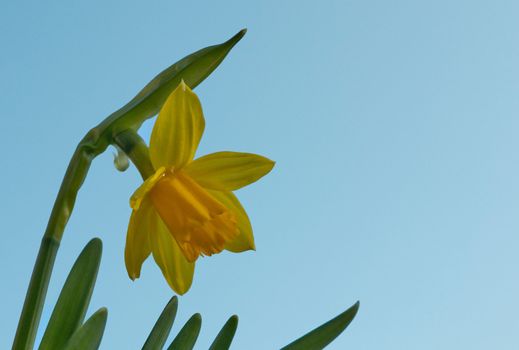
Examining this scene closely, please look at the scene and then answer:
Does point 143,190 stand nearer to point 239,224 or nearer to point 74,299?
point 239,224

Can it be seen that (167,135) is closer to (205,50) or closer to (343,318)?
(205,50)

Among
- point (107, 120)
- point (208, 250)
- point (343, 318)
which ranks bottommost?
point (343, 318)

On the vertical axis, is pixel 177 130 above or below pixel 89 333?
above

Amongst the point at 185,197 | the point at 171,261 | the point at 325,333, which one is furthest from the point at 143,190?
the point at 325,333

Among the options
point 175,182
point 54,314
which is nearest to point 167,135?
point 175,182

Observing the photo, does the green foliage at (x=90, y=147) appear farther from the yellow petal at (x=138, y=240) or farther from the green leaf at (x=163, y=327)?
the green leaf at (x=163, y=327)
